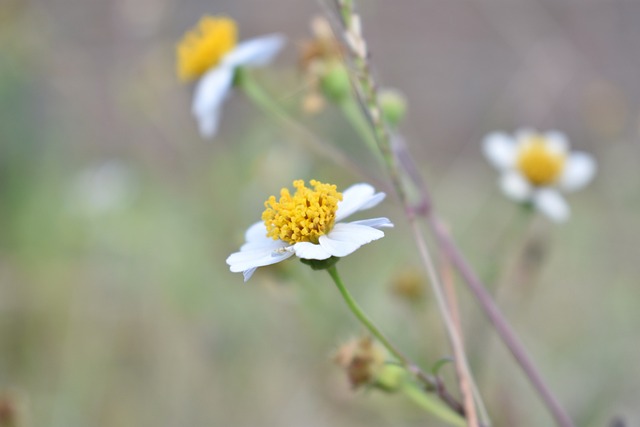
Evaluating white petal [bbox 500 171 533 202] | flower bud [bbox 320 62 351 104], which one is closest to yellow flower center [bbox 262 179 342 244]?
flower bud [bbox 320 62 351 104]

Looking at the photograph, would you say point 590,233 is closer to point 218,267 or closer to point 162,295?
point 218,267

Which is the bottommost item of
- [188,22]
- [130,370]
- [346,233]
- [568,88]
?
[346,233]

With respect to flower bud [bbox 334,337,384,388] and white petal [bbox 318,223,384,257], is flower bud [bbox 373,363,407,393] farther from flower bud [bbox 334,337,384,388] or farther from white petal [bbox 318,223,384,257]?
white petal [bbox 318,223,384,257]

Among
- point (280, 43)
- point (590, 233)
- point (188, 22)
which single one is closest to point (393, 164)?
point (280, 43)

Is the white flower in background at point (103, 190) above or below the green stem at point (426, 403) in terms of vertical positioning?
above

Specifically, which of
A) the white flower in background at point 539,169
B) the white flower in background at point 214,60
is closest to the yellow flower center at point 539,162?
the white flower in background at point 539,169

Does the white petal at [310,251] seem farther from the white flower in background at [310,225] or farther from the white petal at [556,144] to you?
the white petal at [556,144]
